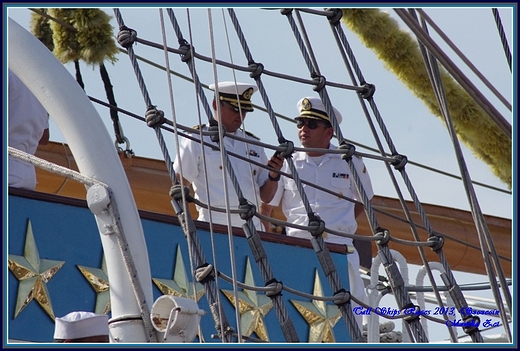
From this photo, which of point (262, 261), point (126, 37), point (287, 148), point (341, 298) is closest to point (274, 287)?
point (262, 261)

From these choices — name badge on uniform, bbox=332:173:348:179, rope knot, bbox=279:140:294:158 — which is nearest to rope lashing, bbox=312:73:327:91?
rope knot, bbox=279:140:294:158

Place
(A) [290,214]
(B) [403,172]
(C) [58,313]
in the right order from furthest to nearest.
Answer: (A) [290,214] < (B) [403,172] < (C) [58,313]

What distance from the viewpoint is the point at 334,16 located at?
3.56 metres

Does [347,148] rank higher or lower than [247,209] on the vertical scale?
higher

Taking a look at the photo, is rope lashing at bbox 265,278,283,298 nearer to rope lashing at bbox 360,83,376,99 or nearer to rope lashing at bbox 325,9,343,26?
rope lashing at bbox 360,83,376,99

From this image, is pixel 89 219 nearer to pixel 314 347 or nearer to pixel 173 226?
pixel 173 226

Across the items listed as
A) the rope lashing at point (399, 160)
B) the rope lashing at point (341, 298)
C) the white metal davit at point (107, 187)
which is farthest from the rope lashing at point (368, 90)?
the white metal davit at point (107, 187)

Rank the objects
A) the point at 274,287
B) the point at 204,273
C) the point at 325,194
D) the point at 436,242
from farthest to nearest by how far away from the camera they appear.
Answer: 1. the point at 325,194
2. the point at 436,242
3. the point at 274,287
4. the point at 204,273

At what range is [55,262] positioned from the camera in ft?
10.8

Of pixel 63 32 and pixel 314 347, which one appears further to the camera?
pixel 63 32

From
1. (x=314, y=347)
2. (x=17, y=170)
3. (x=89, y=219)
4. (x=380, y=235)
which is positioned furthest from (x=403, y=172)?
(x=314, y=347)

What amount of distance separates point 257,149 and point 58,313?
1.46 metres

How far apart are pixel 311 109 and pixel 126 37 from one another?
1.43 m

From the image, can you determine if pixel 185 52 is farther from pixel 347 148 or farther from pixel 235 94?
pixel 235 94
